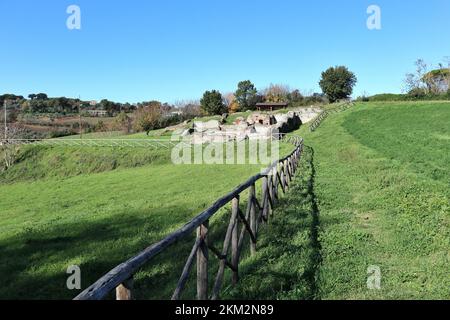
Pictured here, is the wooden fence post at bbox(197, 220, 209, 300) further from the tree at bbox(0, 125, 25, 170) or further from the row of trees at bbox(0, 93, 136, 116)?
the row of trees at bbox(0, 93, 136, 116)

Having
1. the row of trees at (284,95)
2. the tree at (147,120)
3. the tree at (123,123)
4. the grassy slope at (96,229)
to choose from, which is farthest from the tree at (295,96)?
the grassy slope at (96,229)

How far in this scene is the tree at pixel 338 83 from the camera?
3620 inches

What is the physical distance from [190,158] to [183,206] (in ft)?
74.5

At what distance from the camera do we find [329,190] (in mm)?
12789

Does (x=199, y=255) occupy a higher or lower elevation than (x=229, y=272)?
higher

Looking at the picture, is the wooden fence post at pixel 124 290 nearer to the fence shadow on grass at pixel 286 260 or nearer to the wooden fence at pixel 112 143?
the fence shadow on grass at pixel 286 260

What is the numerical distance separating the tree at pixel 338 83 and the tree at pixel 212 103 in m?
24.5

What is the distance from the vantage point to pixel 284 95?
110 m

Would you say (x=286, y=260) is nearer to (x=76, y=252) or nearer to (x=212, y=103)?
(x=76, y=252)

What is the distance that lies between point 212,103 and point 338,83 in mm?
29242

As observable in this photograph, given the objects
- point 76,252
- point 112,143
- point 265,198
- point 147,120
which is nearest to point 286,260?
point 265,198

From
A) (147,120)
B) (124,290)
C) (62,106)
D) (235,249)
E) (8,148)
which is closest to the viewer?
(124,290)
